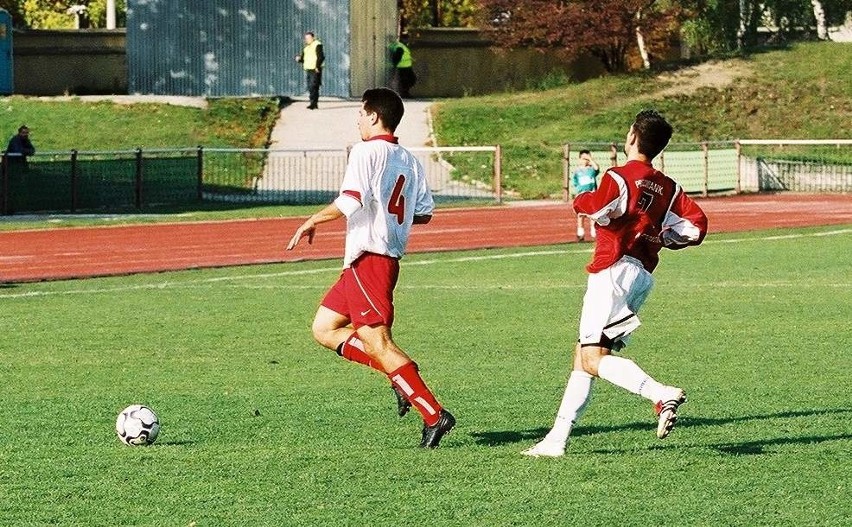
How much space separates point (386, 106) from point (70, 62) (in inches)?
1638

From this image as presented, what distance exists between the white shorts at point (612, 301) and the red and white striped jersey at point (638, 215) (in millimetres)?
50

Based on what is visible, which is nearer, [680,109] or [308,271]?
[308,271]

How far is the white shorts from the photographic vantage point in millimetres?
8547

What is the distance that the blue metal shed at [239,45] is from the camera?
157 feet

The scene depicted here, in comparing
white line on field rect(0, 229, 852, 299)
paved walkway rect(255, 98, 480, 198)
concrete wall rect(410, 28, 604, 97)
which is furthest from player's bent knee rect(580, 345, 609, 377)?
concrete wall rect(410, 28, 604, 97)

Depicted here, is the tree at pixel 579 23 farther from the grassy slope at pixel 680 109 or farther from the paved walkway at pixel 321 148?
the paved walkway at pixel 321 148

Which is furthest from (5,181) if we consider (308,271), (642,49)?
(642,49)

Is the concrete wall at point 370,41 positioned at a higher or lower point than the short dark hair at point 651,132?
higher

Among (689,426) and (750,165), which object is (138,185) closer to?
(750,165)

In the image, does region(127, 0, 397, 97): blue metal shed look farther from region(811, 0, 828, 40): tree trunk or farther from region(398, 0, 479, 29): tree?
region(811, 0, 828, 40): tree trunk

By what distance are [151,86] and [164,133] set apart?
6.49 metres

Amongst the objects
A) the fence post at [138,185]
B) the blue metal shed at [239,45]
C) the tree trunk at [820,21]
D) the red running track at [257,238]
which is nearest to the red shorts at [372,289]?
the red running track at [257,238]

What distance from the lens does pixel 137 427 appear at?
29.2 ft

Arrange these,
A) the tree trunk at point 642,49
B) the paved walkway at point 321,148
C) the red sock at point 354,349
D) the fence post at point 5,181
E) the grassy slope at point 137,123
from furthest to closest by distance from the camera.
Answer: the tree trunk at point 642,49 → the grassy slope at point 137,123 → the paved walkway at point 321,148 → the fence post at point 5,181 → the red sock at point 354,349
